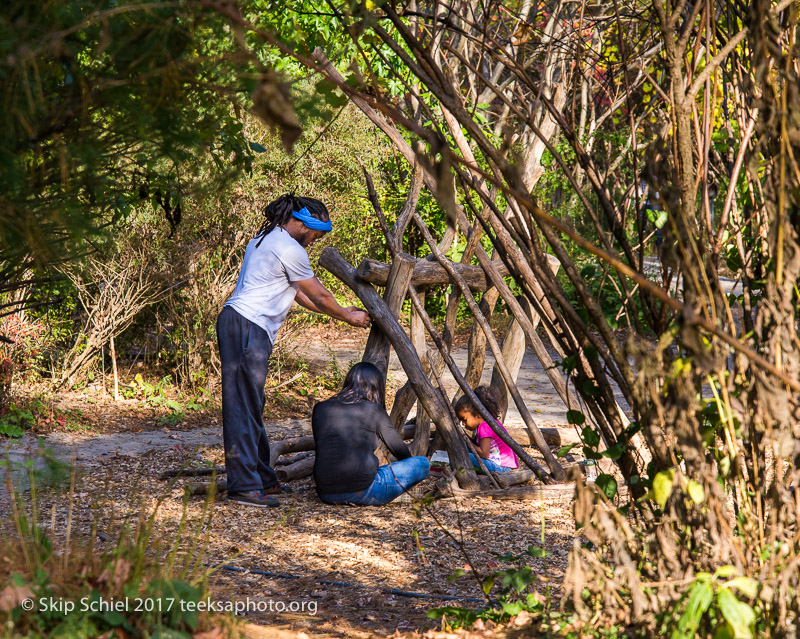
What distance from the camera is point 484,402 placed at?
18.0 ft

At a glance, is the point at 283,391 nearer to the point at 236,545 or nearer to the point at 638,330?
the point at 236,545

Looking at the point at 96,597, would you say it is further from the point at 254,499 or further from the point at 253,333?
the point at 253,333

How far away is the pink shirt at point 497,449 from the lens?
17.7ft

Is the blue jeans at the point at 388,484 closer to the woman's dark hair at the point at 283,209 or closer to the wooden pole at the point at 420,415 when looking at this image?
the wooden pole at the point at 420,415

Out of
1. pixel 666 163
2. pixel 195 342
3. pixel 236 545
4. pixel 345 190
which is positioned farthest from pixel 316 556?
pixel 345 190

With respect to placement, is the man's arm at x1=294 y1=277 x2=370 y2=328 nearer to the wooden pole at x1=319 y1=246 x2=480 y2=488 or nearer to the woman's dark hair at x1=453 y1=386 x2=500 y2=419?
the wooden pole at x1=319 y1=246 x2=480 y2=488

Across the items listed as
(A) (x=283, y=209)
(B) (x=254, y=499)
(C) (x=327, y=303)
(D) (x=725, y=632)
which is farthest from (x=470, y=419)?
(D) (x=725, y=632)

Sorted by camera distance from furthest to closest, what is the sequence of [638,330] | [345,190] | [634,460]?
1. [345,190]
2. [634,460]
3. [638,330]

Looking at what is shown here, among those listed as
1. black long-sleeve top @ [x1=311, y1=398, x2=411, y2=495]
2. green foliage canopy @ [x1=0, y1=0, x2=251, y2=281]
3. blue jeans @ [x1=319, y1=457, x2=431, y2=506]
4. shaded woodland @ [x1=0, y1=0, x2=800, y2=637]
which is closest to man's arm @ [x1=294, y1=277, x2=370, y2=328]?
black long-sleeve top @ [x1=311, y1=398, x2=411, y2=495]

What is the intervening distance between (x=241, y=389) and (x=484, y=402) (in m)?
1.69

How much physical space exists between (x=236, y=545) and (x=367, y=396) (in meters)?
1.24

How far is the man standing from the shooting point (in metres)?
4.79

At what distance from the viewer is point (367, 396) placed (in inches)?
192

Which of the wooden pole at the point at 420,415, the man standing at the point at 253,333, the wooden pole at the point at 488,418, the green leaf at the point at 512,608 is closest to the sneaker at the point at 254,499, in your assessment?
the man standing at the point at 253,333
